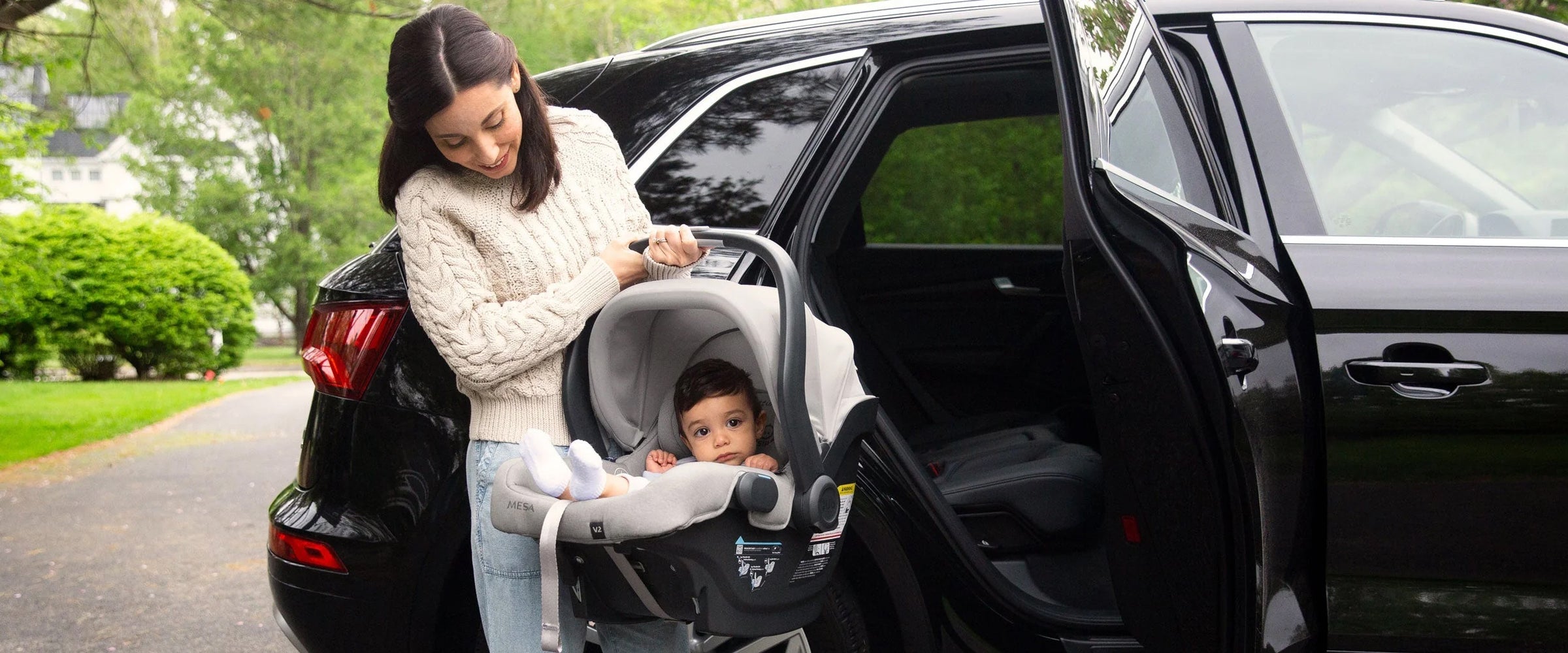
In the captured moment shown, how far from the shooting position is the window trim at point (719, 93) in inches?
94.8

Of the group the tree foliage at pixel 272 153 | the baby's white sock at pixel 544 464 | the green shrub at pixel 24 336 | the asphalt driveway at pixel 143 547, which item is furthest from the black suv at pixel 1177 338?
the tree foliage at pixel 272 153

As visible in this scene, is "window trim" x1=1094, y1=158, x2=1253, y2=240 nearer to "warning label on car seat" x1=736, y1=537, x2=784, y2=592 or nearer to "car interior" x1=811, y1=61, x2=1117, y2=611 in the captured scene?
"car interior" x1=811, y1=61, x2=1117, y2=611

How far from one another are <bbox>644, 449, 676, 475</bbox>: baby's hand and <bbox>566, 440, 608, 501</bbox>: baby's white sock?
0.27m

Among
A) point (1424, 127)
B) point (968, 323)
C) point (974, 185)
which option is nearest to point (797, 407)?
point (1424, 127)

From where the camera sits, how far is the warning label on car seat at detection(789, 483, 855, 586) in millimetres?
1793

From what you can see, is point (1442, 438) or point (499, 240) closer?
point (499, 240)

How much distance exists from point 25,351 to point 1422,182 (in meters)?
15.0

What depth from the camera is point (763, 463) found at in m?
1.94

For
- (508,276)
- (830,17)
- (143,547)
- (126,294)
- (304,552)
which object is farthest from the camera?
(126,294)

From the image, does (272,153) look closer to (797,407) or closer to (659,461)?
(659,461)

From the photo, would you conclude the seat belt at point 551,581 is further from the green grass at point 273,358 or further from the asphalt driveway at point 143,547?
the green grass at point 273,358

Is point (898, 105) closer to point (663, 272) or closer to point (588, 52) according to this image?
point (663, 272)

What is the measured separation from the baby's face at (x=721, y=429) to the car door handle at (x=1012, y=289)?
1.97 metres

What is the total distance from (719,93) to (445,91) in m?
0.85
